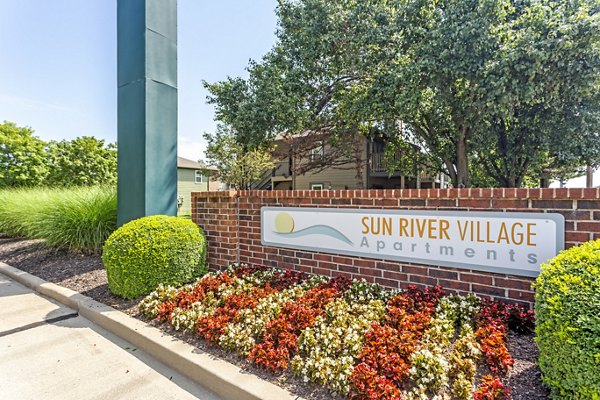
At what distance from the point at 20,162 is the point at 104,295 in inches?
607

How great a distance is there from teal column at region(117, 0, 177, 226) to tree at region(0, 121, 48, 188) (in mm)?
13217

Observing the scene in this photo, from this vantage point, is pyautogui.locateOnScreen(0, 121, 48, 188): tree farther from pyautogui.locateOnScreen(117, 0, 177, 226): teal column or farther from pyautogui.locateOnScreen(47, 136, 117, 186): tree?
pyautogui.locateOnScreen(117, 0, 177, 226): teal column

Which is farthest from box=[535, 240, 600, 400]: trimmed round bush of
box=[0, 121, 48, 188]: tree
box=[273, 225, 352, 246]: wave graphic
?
box=[0, 121, 48, 188]: tree

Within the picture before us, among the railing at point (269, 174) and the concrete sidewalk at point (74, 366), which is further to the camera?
the railing at point (269, 174)

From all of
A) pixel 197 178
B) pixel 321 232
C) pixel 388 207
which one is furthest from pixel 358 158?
pixel 197 178

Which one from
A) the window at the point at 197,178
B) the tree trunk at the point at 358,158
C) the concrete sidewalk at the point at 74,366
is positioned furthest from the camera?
the window at the point at 197,178

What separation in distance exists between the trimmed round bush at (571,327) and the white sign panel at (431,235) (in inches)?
32.9

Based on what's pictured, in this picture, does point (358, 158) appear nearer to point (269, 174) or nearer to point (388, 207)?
point (269, 174)

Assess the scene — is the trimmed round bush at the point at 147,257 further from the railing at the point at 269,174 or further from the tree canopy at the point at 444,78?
the railing at the point at 269,174

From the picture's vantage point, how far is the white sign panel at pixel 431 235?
9.28ft

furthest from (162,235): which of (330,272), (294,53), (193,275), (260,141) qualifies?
(294,53)

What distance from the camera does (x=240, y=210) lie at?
4.77 meters

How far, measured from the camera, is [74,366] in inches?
110

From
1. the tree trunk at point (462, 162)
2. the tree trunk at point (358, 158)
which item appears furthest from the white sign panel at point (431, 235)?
the tree trunk at point (358, 158)
